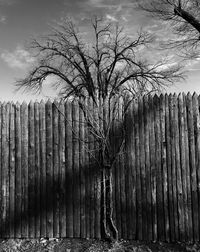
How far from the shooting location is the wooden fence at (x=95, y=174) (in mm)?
4539

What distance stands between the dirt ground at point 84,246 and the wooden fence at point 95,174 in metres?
Result: 0.12

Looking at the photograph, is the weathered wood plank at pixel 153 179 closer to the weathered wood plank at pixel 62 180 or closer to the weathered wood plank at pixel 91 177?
the weathered wood plank at pixel 91 177

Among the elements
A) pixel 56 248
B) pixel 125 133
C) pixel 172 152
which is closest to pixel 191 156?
pixel 172 152

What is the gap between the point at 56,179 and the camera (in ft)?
15.6

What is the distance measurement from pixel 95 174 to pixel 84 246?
1.20 m

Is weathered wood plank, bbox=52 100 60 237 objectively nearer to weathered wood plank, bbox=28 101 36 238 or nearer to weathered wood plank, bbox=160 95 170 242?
weathered wood plank, bbox=28 101 36 238

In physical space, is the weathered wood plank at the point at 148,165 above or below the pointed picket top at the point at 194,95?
below

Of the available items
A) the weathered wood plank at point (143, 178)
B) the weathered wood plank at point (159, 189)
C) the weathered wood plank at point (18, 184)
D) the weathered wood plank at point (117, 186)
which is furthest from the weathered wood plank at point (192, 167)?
the weathered wood plank at point (18, 184)

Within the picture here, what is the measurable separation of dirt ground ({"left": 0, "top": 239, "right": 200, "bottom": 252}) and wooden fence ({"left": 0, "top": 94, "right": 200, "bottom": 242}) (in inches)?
4.9

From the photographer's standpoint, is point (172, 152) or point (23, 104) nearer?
point (172, 152)

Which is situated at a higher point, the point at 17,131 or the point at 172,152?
the point at 17,131

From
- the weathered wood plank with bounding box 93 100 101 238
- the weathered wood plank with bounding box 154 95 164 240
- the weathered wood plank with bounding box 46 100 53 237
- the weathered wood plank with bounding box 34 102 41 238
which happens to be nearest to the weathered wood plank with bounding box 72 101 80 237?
the weathered wood plank with bounding box 93 100 101 238

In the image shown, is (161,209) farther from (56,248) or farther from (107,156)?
(56,248)

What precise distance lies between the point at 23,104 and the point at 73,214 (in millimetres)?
2192
